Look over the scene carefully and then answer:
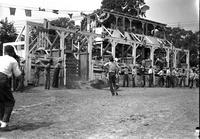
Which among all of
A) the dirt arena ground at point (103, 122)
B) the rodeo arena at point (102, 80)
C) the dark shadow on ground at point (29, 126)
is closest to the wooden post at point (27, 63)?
the rodeo arena at point (102, 80)

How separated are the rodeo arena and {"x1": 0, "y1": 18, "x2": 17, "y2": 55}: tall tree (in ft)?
22.5

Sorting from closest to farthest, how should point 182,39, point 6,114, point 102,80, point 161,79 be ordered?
point 6,114 → point 102,80 → point 161,79 → point 182,39

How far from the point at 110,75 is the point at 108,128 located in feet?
22.1

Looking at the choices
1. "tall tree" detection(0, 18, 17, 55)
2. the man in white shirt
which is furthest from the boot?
"tall tree" detection(0, 18, 17, 55)

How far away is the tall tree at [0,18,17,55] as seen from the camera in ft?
112

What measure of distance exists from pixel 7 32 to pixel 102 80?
17933mm

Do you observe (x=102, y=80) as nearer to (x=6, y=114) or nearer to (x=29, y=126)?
(x=29, y=126)

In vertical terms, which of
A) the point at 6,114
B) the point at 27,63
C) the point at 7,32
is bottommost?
the point at 6,114

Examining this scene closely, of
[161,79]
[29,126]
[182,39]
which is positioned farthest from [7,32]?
[29,126]

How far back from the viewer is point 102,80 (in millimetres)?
20703

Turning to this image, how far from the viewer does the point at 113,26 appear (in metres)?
31.6

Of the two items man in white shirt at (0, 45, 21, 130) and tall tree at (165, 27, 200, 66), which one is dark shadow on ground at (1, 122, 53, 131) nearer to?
man in white shirt at (0, 45, 21, 130)

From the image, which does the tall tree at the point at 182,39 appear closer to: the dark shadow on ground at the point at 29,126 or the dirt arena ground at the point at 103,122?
the dirt arena ground at the point at 103,122

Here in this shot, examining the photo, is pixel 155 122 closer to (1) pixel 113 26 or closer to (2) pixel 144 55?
(1) pixel 113 26
